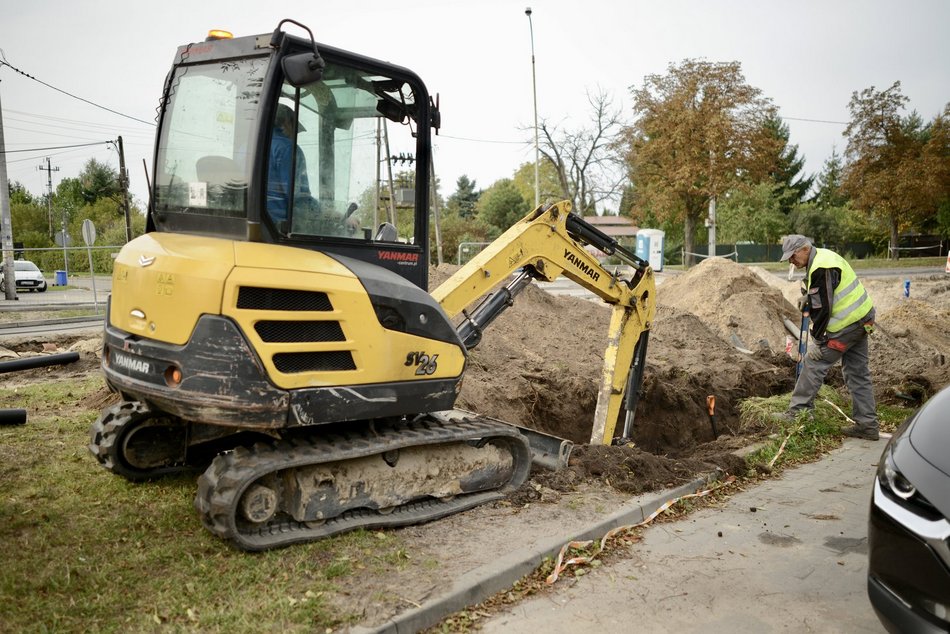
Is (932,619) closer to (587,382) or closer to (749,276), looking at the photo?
(587,382)

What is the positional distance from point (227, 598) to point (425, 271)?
2454 mm

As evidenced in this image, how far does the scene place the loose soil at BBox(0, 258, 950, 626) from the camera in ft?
17.0

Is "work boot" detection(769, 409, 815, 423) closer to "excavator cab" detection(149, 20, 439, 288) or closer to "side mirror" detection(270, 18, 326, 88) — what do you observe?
"excavator cab" detection(149, 20, 439, 288)

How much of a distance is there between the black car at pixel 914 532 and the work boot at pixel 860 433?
4.96 meters

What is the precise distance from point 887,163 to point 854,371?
33.9 metres

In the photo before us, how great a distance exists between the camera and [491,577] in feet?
14.0

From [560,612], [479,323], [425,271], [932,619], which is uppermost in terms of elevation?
[425,271]

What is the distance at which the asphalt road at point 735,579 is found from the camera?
4.03 m

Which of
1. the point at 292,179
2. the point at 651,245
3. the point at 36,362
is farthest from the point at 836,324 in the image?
the point at 651,245

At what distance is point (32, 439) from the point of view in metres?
6.68

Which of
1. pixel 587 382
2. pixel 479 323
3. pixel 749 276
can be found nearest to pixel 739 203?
pixel 749 276

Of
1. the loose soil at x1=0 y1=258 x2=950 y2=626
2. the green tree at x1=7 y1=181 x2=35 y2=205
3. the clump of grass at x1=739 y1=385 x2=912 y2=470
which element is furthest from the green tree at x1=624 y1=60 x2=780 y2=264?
the green tree at x1=7 y1=181 x2=35 y2=205

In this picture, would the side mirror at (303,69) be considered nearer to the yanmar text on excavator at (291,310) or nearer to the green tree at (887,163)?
the yanmar text on excavator at (291,310)

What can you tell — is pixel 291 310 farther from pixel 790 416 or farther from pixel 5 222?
pixel 5 222
